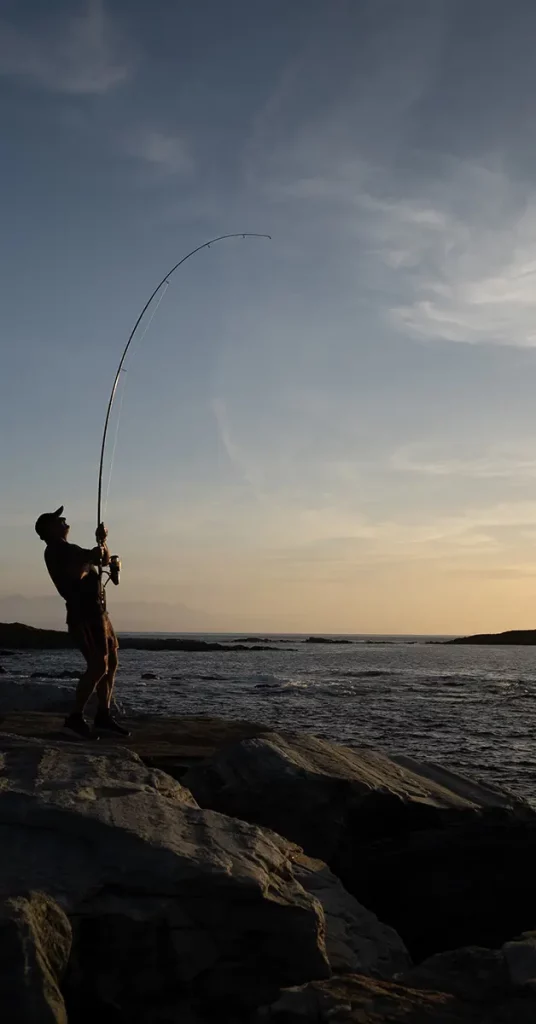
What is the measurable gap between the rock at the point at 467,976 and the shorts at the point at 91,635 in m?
3.82

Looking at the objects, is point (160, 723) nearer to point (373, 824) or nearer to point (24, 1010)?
point (373, 824)

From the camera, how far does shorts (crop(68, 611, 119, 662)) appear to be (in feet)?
21.1

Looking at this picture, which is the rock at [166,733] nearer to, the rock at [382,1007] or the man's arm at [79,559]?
the man's arm at [79,559]

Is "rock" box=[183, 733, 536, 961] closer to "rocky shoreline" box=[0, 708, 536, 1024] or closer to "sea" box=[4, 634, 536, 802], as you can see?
"rocky shoreline" box=[0, 708, 536, 1024]

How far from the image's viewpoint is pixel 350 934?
3914 millimetres

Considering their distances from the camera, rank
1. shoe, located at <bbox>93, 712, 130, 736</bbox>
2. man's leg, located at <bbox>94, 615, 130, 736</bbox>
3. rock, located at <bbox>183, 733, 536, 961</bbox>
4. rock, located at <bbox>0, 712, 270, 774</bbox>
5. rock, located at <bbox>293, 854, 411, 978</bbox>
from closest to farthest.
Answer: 1. rock, located at <bbox>293, 854, 411, 978</bbox>
2. rock, located at <bbox>183, 733, 536, 961</bbox>
3. rock, located at <bbox>0, 712, 270, 774</bbox>
4. man's leg, located at <bbox>94, 615, 130, 736</bbox>
5. shoe, located at <bbox>93, 712, 130, 736</bbox>

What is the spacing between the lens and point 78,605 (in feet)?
21.3

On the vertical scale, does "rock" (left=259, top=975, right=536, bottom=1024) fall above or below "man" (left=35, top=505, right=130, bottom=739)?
below

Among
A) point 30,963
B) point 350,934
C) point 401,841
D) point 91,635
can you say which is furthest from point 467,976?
point 91,635

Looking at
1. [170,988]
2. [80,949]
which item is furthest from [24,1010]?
[170,988]

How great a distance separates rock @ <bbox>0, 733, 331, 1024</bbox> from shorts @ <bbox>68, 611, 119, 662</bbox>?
2.82 metres

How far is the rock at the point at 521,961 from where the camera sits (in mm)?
3012

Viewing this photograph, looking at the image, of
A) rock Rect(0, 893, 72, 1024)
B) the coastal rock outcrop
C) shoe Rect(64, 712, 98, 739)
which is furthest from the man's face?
rock Rect(0, 893, 72, 1024)

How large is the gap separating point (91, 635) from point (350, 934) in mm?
3406
